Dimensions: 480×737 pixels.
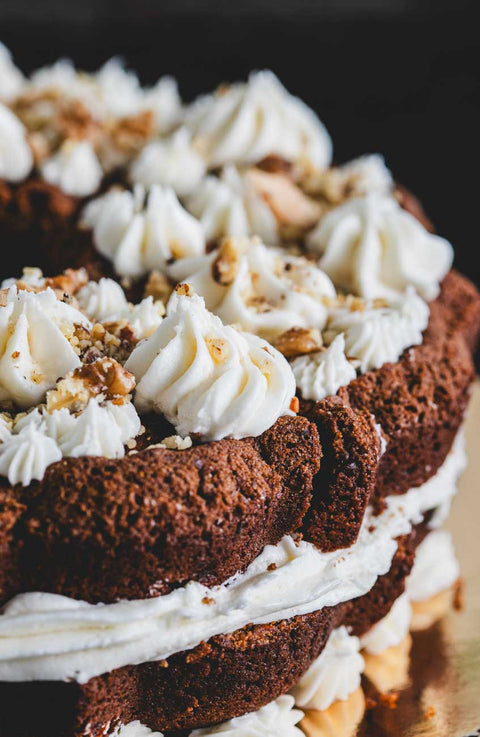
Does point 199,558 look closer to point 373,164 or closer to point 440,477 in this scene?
point 440,477

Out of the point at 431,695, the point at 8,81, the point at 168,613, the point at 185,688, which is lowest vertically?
the point at 431,695

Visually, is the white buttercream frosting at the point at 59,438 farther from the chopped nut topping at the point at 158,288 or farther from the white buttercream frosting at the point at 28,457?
the chopped nut topping at the point at 158,288

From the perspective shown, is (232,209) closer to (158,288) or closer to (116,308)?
(158,288)

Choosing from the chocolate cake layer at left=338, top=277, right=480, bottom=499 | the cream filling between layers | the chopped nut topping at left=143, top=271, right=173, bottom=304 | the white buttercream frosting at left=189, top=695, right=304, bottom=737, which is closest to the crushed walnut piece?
the cream filling between layers

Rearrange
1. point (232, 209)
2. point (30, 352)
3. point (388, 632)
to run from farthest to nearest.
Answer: point (232, 209) < point (388, 632) < point (30, 352)

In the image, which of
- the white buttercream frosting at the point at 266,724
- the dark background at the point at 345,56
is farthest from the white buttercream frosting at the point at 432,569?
the dark background at the point at 345,56

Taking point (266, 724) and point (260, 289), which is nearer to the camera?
point (266, 724)

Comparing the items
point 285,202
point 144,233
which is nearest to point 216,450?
point 144,233

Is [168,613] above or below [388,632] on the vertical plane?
above
